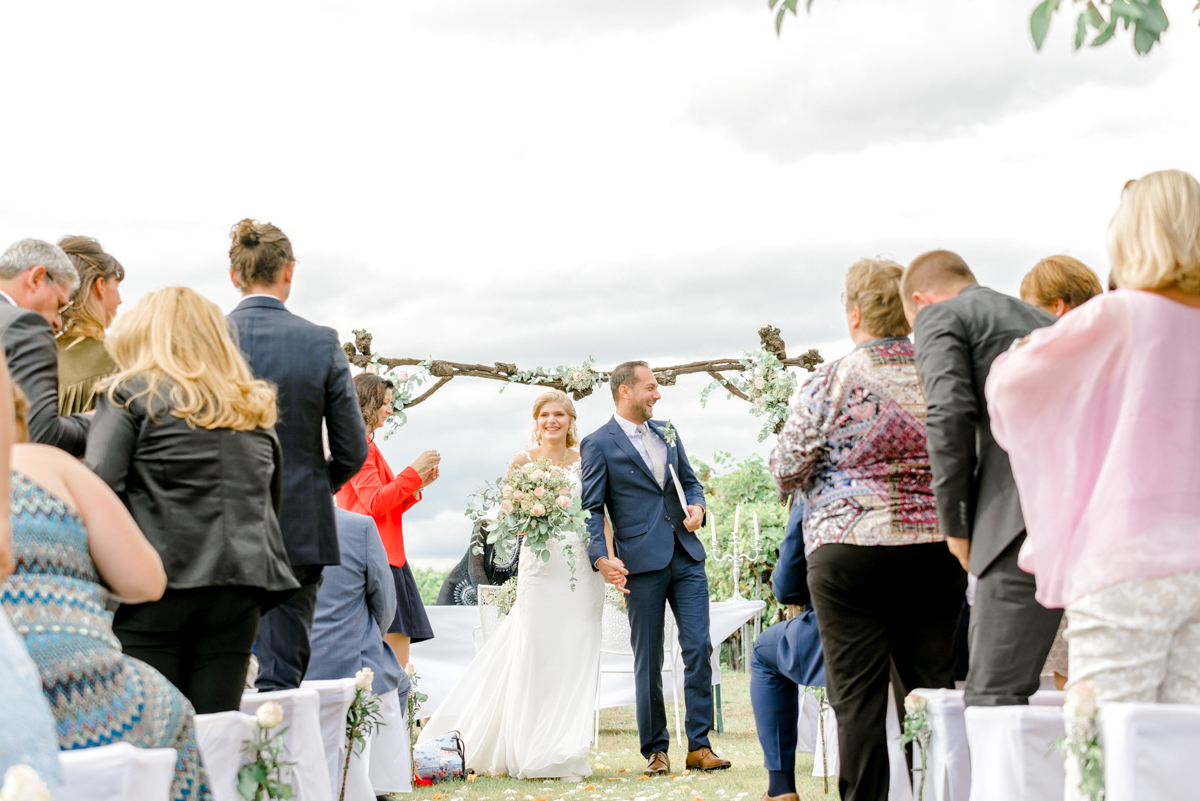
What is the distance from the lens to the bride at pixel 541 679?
6008mm

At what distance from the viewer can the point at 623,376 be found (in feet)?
20.6

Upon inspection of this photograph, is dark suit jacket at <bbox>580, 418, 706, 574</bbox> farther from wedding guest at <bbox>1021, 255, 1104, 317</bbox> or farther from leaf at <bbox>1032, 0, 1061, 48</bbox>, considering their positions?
leaf at <bbox>1032, 0, 1061, 48</bbox>

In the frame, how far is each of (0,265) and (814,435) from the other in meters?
2.56

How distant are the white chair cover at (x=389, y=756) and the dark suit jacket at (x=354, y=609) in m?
0.09

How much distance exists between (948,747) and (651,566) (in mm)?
2892

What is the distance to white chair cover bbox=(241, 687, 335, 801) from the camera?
3166 mm

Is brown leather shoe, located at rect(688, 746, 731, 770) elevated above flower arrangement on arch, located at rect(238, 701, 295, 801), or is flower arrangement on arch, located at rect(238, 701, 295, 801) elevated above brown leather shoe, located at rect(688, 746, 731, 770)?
flower arrangement on arch, located at rect(238, 701, 295, 801)

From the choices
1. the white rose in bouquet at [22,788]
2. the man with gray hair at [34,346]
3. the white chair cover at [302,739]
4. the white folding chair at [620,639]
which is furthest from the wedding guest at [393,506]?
the white rose in bouquet at [22,788]

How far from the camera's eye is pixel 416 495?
5.88 meters

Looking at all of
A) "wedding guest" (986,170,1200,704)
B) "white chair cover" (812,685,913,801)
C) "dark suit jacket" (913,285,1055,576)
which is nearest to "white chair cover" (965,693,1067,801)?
"wedding guest" (986,170,1200,704)

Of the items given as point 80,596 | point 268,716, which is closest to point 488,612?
point 268,716

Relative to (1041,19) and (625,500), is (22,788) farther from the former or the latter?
(625,500)

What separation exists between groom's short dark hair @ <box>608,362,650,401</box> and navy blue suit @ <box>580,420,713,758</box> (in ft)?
0.65

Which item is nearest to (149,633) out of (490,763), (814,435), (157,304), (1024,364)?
(157,304)
